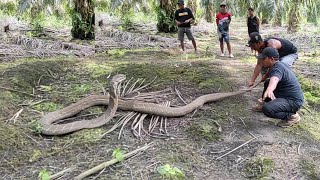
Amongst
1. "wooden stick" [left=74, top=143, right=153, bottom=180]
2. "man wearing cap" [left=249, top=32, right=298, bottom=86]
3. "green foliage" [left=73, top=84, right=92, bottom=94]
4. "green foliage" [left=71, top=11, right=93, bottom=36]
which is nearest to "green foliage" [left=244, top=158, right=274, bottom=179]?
"wooden stick" [left=74, top=143, right=153, bottom=180]

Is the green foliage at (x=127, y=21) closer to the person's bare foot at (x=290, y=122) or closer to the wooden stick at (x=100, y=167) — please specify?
the person's bare foot at (x=290, y=122)

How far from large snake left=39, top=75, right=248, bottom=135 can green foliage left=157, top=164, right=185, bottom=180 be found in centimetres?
142

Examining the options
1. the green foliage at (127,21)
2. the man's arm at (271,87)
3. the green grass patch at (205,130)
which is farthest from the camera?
the green foliage at (127,21)

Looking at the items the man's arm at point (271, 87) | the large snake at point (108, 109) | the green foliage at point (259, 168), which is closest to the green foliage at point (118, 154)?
the large snake at point (108, 109)

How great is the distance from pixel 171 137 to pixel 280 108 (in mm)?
1563

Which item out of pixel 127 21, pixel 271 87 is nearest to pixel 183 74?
pixel 271 87

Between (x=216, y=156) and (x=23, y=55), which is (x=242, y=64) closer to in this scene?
(x=216, y=156)

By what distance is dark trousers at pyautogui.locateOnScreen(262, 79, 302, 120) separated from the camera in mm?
5023

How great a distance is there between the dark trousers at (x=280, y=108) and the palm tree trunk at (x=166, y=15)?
8428mm

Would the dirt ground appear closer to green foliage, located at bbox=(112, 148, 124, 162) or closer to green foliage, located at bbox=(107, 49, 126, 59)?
green foliage, located at bbox=(112, 148, 124, 162)

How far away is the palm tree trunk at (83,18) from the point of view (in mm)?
11336

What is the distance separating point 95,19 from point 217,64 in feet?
17.7

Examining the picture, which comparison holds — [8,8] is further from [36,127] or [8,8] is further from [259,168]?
[259,168]

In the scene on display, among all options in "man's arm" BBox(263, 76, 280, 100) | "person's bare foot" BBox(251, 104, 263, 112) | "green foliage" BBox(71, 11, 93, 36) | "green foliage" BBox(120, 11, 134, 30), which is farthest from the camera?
"green foliage" BBox(71, 11, 93, 36)
